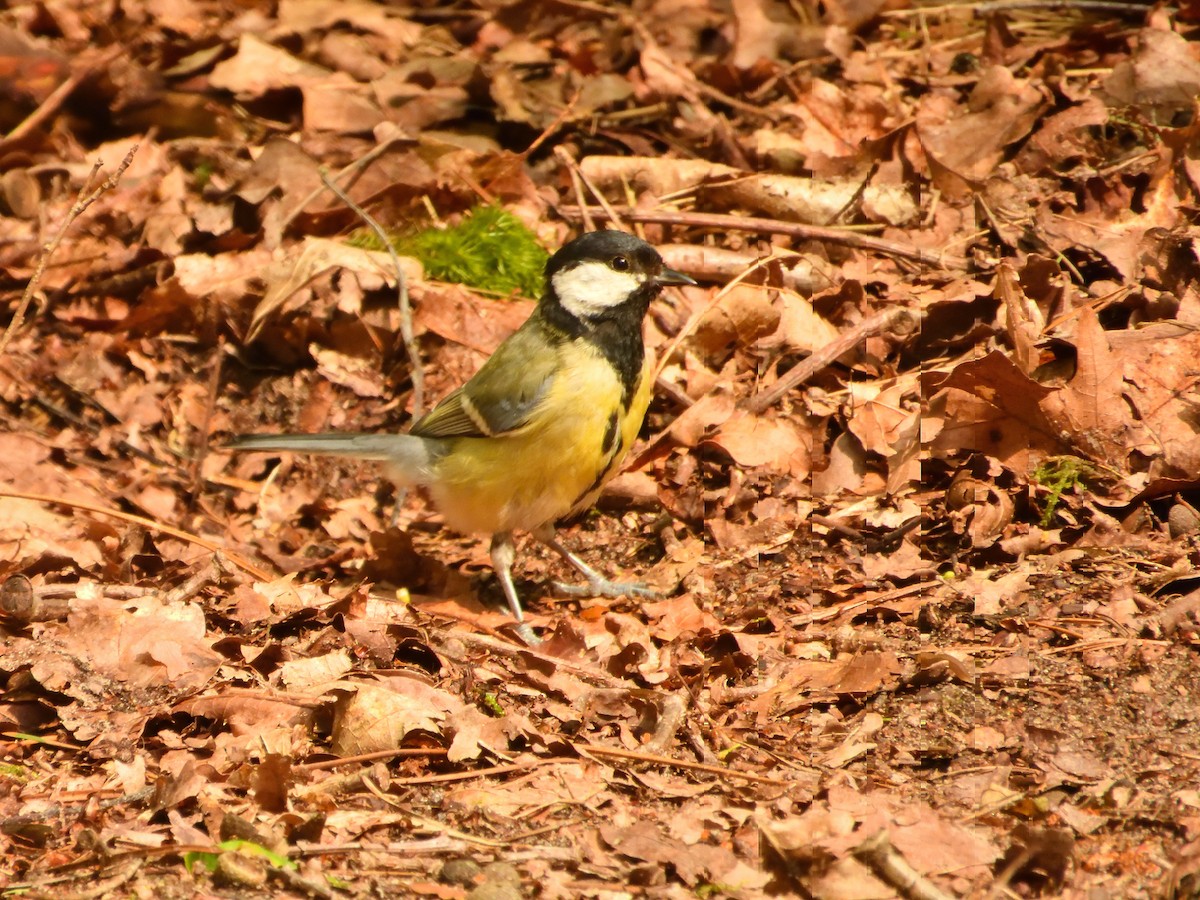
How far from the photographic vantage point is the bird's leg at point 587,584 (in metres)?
5.05

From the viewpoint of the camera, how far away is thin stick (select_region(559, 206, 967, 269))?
577 cm

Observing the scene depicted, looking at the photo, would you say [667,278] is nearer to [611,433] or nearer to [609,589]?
[611,433]

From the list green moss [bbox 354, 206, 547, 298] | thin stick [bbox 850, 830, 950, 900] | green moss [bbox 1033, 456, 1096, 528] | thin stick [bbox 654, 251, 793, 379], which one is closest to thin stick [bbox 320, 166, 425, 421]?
green moss [bbox 354, 206, 547, 298]

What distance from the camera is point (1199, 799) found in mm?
3096

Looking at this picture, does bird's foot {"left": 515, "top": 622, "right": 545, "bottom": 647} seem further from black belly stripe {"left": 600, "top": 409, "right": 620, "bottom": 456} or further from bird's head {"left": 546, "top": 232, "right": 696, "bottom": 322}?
bird's head {"left": 546, "top": 232, "right": 696, "bottom": 322}

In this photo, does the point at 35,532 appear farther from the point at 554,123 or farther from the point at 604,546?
the point at 554,123

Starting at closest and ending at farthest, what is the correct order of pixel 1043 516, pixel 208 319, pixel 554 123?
pixel 1043 516
pixel 208 319
pixel 554 123

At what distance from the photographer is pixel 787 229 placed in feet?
19.5

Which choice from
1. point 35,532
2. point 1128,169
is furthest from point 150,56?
point 1128,169

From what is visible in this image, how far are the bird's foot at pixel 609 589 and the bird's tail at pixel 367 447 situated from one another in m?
0.82

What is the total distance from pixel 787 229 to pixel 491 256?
1.53 metres

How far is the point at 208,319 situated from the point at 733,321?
2.84 meters

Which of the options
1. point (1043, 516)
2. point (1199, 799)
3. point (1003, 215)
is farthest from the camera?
point (1003, 215)

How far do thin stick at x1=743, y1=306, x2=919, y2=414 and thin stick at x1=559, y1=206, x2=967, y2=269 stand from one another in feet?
1.58
